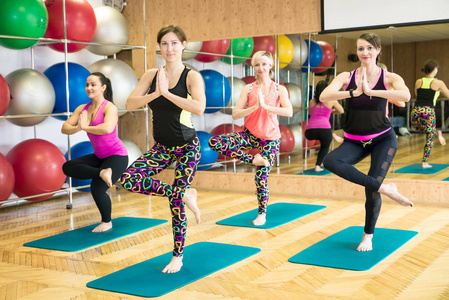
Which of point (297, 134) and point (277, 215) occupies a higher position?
point (297, 134)

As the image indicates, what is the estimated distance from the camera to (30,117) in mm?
4957

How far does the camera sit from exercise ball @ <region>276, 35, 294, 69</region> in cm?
551

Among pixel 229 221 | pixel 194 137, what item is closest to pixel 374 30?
pixel 229 221

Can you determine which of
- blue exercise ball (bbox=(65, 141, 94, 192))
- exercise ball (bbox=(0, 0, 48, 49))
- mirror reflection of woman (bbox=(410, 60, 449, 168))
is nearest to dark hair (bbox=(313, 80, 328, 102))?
mirror reflection of woman (bbox=(410, 60, 449, 168))

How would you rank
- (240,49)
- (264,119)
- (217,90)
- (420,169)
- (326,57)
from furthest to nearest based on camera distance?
(217,90) → (240,49) → (326,57) → (420,169) → (264,119)

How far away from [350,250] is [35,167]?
2971mm

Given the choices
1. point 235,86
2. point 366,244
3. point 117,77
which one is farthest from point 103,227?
point 235,86

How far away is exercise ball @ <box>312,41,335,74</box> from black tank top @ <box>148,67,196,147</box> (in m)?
2.64

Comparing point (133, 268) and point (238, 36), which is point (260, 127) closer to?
point (133, 268)

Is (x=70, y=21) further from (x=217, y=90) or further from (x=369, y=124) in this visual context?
(x=369, y=124)

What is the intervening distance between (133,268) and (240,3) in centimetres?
365

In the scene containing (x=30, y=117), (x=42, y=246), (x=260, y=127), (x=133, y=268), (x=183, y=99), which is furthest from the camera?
(x=30, y=117)

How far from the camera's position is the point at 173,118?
2.95 meters

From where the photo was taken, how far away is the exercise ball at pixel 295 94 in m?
5.48
